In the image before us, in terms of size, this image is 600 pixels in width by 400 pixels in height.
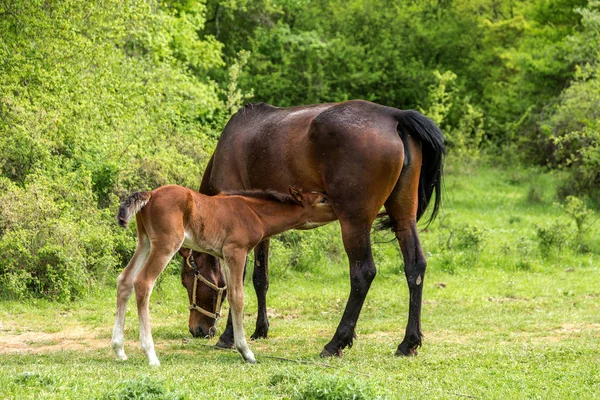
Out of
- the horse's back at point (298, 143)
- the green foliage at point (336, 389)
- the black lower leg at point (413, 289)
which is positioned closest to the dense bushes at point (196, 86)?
the horse's back at point (298, 143)

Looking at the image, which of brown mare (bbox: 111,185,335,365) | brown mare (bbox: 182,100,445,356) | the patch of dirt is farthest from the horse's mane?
the patch of dirt

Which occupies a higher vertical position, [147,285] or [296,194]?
[296,194]

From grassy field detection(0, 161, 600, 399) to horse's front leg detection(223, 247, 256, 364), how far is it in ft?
0.50

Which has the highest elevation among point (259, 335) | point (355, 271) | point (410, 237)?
point (410, 237)

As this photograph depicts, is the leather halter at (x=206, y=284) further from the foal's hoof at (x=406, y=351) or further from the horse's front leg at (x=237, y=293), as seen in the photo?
the foal's hoof at (x=406, y=351)

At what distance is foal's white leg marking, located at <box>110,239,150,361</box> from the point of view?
7824 millimetres

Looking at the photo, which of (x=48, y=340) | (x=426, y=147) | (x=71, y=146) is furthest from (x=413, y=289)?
(x=71, y=146)

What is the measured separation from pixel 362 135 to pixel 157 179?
22.4 feet

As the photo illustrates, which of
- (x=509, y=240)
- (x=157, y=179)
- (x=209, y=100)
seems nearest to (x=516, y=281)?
(x=509, y=240)

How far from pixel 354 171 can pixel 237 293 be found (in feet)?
5.18

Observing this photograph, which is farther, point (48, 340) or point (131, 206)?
point (48, 340)

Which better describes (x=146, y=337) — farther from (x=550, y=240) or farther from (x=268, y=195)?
(x=550, y=240)

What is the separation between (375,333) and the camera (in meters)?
10.4

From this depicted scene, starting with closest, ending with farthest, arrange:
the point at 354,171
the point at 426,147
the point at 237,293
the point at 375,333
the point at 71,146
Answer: the point at 237,293 < the point at 354,171 < the point at 426,147 < the point at 375,333 < the point at 71,146
